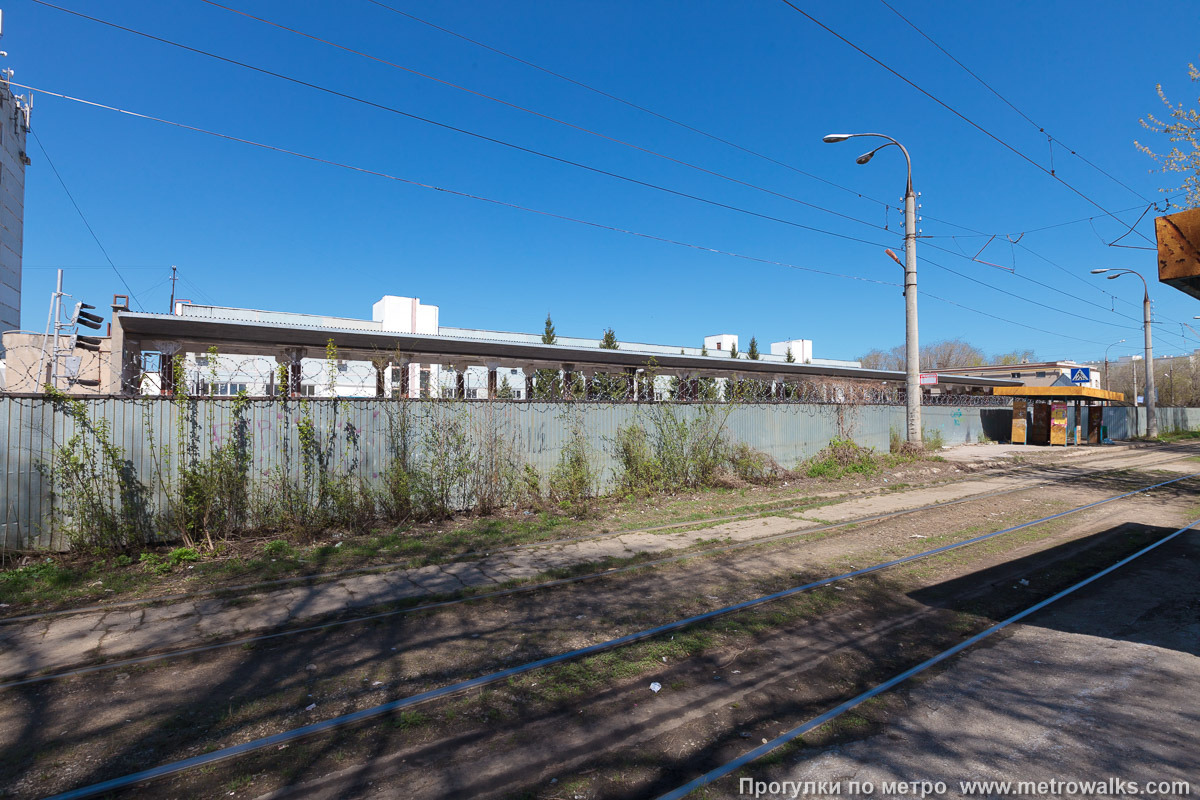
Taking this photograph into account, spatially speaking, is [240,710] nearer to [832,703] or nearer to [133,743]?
[133,743]

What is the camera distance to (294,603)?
237 inches

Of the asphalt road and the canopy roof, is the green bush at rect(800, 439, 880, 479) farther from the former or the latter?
the canopy roof

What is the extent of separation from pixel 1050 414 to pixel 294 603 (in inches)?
1310

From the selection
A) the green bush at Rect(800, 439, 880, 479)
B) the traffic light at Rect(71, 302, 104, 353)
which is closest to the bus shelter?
Answer: the green bush at Rect(800, 439, 880, 479)

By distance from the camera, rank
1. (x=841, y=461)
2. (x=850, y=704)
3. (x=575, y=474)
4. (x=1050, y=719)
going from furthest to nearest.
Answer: (x=841, y=461), (x=575, y=474), (x=850, y=704), (x=1050, y=719)

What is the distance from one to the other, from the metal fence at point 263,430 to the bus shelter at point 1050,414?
2054cm

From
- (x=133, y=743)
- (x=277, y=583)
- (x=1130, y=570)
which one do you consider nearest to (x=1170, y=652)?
(x=1130, y=570)

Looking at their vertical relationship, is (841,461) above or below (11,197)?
below

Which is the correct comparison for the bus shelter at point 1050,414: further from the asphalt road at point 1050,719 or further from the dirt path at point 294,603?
the asphalt road at point 1050,719

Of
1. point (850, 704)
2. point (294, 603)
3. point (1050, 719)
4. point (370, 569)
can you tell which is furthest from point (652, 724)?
point (370, 569)

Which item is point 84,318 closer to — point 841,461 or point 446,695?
point 446,695

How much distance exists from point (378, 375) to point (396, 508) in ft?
9.83

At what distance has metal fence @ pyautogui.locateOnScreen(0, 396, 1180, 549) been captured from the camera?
23.7ft

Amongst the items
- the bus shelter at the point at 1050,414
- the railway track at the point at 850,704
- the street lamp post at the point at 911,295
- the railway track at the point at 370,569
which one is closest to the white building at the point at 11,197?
the railway track at the point at 370,569
